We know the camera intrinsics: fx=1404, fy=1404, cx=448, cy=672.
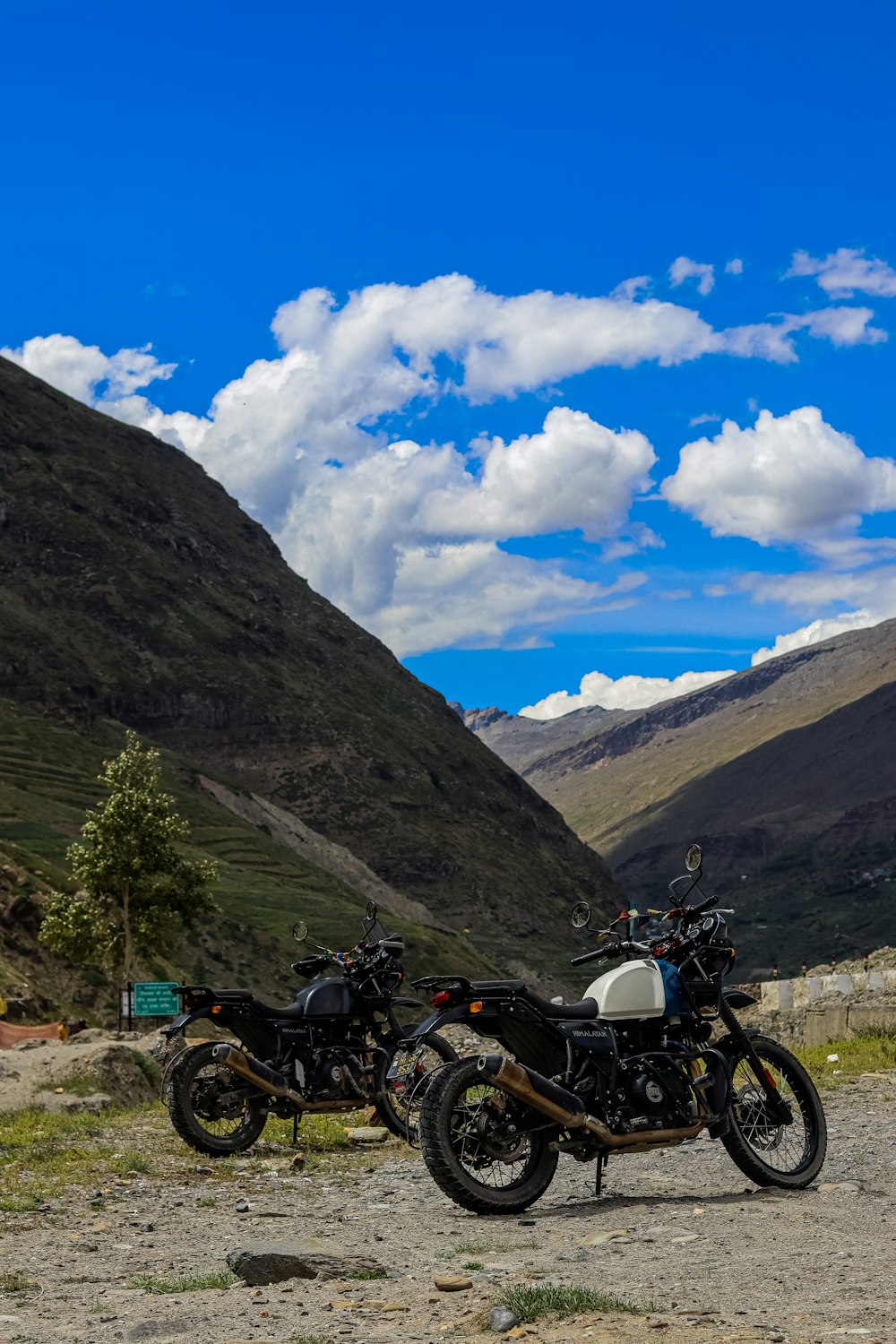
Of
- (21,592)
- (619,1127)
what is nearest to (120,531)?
(21,592)

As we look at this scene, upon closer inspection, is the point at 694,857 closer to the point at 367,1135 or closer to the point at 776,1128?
the point at 776,1128

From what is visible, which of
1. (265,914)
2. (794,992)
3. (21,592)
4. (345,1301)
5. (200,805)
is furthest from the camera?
(21,592)

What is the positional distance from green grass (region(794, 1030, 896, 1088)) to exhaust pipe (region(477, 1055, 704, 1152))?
26.4 ft

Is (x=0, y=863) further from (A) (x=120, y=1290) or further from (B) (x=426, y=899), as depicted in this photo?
(B) (x=426, y=899)

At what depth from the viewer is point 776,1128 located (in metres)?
10.1

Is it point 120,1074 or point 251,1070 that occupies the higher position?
point 251,1070

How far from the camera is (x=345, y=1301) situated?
6.43 m

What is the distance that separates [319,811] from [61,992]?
108 metres

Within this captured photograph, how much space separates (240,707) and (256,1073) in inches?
5606

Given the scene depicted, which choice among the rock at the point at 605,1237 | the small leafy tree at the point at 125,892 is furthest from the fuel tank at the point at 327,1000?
the small leafy tree at the point at 125,892

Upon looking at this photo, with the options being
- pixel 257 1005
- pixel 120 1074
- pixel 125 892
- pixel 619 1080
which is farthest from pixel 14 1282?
pixel 125 892

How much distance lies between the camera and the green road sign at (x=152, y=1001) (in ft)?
89.3

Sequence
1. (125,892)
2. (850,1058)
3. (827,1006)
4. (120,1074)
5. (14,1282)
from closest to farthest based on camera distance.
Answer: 1. (14,1282)
2. (120,1074)
3. (850,1058)
4. (827,1006)
5. (125,892)

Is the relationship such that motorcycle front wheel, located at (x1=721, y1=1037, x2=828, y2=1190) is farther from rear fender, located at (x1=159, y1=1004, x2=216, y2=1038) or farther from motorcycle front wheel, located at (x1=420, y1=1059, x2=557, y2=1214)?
rear fender, located at (x1=159, y1=1004, x2=216, y2=1038)
